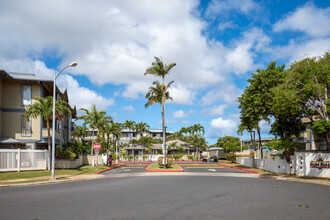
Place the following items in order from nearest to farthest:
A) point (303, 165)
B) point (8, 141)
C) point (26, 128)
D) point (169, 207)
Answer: point (169, 207) < point (303, 165) < point (8, 141) < point (26, 128)

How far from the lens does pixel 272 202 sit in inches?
419

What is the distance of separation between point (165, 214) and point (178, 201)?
7.71ft

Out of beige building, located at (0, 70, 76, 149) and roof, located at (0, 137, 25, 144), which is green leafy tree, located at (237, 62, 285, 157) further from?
roof, located at (0, 137, 25, 144)

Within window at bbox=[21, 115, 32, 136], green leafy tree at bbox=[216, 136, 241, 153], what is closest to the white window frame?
window at bbox=[21, 115, 32, 136]

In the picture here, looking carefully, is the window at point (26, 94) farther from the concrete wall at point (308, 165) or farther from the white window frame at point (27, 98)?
the concrete wall at point (308, 165)

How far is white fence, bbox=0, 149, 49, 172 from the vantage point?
82.5 ft

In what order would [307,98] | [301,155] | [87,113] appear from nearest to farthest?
1. [307,98]
2. [301,155]
3. [87,113]

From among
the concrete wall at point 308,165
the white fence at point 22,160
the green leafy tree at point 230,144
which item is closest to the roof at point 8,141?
the white fence at point 22,160

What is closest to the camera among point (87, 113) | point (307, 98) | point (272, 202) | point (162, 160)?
Result: point (272, 202)

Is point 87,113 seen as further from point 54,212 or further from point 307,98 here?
point 54,212

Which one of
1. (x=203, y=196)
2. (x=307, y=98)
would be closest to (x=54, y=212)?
(x=203, y=196)

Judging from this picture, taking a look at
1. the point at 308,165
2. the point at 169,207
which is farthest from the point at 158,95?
the point at 169,207

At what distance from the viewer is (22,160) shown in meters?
26.4

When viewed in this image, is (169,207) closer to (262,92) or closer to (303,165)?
(303,165)
